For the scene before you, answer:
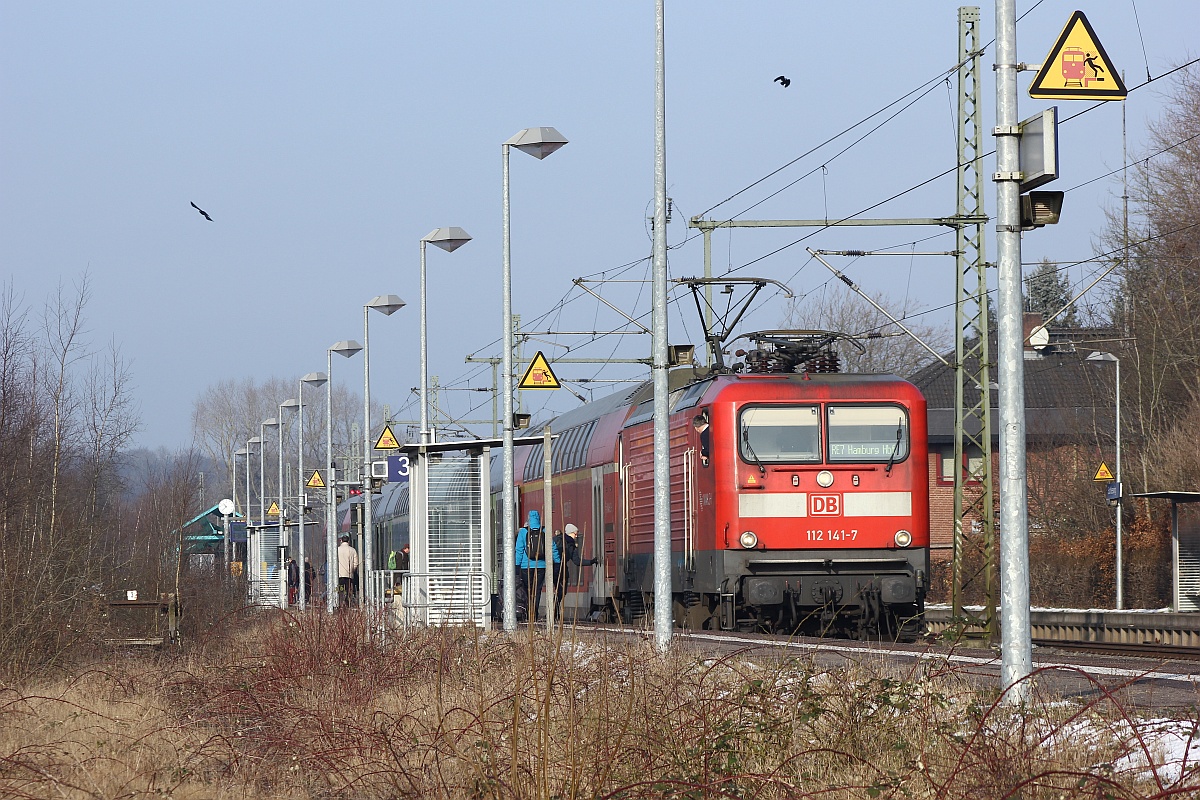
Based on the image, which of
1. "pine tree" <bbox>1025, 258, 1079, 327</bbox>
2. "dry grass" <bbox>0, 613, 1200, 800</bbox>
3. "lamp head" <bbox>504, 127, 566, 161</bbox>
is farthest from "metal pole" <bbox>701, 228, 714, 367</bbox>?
"pine tree" <bbox>1025, 258, 1079, 327</bbox>

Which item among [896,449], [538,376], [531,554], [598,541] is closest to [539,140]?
[538,376]

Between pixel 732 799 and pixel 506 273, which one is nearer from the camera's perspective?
pixel 732 799

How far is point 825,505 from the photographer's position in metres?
19.3

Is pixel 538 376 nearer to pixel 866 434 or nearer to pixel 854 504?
pixel 866 434

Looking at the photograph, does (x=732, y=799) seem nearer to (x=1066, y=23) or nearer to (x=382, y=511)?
(x=1066, y=23)

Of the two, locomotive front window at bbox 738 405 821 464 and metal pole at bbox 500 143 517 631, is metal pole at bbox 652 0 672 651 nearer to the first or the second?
locomotive front window at bbox 738 405 821 464

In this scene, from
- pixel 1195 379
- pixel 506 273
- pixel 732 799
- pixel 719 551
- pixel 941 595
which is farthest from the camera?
pixel 941 595

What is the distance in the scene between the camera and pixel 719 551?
19.1 meters

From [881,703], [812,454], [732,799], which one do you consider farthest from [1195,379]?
[732,799]

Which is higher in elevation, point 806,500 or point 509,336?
point 509,336

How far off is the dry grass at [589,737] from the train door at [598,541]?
39.4 feet

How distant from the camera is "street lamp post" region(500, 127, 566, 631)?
22.9 metres

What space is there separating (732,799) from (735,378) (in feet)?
44.0

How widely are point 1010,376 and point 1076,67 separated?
2.04 meters
